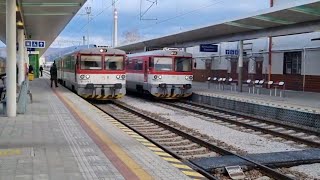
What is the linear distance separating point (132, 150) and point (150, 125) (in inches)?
269

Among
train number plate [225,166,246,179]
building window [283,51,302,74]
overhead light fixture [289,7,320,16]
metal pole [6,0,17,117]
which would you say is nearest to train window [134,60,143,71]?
overhead light fixture [289,7,320,16]

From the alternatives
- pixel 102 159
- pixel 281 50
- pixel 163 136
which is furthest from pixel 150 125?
pixel 281 50

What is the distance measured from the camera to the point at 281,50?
1230 inches

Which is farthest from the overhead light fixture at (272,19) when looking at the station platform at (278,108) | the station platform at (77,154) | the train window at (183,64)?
the station platform at (77,154)

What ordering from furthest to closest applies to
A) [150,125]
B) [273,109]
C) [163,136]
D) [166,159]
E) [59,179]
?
[273,109]
[150,125]
[163,136]
[166,159]
[59,179]

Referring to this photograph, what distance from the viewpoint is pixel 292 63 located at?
3072cm

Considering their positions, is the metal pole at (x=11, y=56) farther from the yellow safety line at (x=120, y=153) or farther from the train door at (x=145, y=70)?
the train door at (x=145, y=70)

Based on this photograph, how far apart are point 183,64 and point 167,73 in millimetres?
1130

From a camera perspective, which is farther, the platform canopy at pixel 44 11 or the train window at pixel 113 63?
the train window at pixel 113 63

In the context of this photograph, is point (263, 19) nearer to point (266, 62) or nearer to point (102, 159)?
point (266, 62)

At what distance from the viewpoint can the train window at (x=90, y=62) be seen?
73.5ft

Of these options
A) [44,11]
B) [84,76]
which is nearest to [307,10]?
[84,76]

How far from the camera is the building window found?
98.3 ft

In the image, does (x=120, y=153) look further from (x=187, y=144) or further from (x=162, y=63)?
(x=162, y=63)
